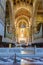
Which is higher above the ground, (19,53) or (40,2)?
(40,2)

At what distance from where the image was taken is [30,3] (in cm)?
2441

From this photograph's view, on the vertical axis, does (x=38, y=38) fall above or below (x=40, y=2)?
below

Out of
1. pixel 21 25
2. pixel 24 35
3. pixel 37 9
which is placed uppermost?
pixel 37 9

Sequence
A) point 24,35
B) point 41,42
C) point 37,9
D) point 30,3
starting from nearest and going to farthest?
point 41,42
point 37,9
point 30,3
point 24,35

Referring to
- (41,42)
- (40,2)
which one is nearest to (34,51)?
(41,42)

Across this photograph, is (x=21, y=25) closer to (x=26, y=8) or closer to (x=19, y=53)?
(x=26, y=8)

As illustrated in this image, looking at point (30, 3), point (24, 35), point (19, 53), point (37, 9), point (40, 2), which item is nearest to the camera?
point (19, 53)

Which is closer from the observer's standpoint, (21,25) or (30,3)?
(30,3)

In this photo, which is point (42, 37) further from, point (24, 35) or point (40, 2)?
point (24, 35)

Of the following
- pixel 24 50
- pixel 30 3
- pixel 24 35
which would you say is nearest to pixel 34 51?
pixel 24 50

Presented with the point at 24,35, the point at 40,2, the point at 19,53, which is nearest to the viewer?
the point at 19,53

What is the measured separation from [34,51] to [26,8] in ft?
57.1

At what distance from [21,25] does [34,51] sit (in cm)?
3267

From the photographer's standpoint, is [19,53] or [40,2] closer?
[19,53]
